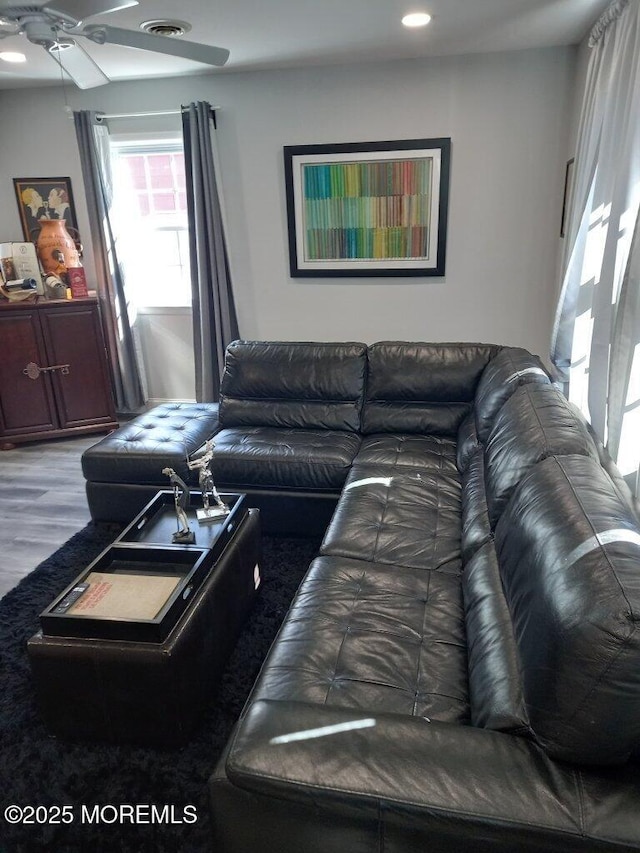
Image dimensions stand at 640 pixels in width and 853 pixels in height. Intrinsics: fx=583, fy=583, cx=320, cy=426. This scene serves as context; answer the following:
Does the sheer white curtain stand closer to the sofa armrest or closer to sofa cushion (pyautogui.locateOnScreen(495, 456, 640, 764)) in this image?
sofa cushion (pyautogui.locateOnScreen(495, 456, 640, 764))

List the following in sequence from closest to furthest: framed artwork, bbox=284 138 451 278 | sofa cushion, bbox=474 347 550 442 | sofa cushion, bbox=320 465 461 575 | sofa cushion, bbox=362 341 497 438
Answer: sofa cushion, bbox=320 465 461 575 < sofa cushion, bbox=474 347 550 442 < sofa cushion, bbox=362 341 497 438 < framed artwork, bbox=284 138 451 278

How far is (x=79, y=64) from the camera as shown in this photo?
2355mm

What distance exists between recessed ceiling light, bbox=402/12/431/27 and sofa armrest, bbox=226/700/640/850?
3.00 metres

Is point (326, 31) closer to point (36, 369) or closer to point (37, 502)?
point (36, 369)

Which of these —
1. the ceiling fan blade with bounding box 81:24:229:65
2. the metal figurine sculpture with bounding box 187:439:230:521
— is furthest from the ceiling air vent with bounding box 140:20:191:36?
the metal figurine sculpture with bounding box 187:439:230:521

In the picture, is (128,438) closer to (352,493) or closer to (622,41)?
(352,493)

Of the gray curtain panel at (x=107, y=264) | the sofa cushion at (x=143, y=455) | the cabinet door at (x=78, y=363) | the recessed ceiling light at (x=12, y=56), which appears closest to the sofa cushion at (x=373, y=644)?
the sofa cushion at (x=143, y=455)

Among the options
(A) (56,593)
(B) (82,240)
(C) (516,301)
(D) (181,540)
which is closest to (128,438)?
(A) (56,593)

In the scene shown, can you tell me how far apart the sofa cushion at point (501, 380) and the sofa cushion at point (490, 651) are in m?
0.84

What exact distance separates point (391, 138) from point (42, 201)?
2588mm

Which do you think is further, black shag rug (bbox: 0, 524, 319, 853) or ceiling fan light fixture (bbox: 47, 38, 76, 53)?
ceiling fan light fixture (bbox: 47, 38, 76, 53)

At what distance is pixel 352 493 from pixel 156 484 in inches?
42.5

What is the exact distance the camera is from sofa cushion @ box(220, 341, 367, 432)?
3225 millimetres

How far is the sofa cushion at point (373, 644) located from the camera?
4.62 ft
